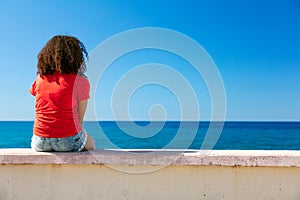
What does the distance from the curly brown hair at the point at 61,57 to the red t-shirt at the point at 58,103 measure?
58mm

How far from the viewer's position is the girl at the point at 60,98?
2994mm

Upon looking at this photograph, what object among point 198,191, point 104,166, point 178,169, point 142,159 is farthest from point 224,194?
point 104,166

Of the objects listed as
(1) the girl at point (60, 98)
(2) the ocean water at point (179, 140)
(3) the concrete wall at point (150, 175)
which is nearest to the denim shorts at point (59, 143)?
(1) the girl at point (60, 98)

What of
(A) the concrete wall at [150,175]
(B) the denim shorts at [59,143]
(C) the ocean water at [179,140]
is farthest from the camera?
(C) the ocean water at [179,140]

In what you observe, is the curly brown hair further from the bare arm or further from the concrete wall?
the concrete wall

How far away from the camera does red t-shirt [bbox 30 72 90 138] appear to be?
2.99 meters

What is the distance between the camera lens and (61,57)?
10.1ft

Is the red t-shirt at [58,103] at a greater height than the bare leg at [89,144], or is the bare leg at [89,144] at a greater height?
the red t-shirt at [58,103]

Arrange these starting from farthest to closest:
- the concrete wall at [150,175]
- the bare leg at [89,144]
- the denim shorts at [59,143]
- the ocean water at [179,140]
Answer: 1. the ocean water at [179,140]
2. the bare leg at [89,144]
3. the denim shorts at [59,143]
4. the concrete wall at [150,175]

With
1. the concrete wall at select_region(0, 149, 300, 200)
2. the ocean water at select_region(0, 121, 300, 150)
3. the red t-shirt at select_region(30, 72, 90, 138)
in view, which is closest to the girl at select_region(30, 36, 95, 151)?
the red t-shirt at select_region(30, 72, 90, 138)

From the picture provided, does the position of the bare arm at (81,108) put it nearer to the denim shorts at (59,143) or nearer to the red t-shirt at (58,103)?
the red t-shirt at (58,103)

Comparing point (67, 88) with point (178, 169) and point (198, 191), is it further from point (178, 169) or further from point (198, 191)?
point (198, 191)

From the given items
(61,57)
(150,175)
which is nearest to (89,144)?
(150,175)

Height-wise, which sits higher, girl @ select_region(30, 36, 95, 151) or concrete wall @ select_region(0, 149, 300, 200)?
girl @ select_region(30, 36, 95, 151)
